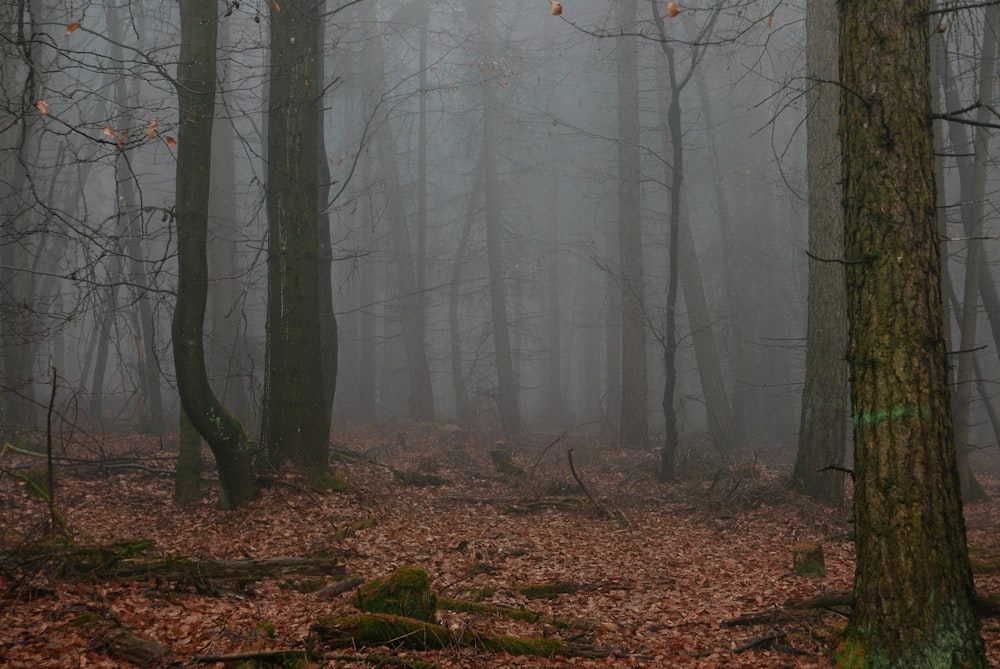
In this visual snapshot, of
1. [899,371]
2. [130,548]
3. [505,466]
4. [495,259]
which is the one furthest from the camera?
[495,259]

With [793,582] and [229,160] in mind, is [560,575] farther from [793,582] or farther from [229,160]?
[229,160]

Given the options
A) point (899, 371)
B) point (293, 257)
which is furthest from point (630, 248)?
point (899, 371)

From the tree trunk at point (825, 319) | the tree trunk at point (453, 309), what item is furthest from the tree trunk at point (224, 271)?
the tree trunk at point (825, 319)

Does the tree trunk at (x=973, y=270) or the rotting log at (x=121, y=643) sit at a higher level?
the tree trunk at (x=973, y=270)

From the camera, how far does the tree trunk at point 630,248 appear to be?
15555mm

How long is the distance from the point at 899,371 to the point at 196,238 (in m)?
6.51

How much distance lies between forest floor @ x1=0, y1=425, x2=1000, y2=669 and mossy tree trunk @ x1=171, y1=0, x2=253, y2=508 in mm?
1113

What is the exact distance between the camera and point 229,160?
16047 mm

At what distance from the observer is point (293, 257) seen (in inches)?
355

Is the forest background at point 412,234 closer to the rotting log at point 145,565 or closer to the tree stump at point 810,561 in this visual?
the rotting log at point 145,565

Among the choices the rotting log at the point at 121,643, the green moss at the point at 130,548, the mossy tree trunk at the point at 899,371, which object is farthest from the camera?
the green moss at the point at 130,548

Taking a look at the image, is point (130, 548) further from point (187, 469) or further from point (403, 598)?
point (187, 469)

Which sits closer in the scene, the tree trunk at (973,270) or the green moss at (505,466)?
the tree trunk at (973,270)

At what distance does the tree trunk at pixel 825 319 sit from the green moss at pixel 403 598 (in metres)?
5.96
